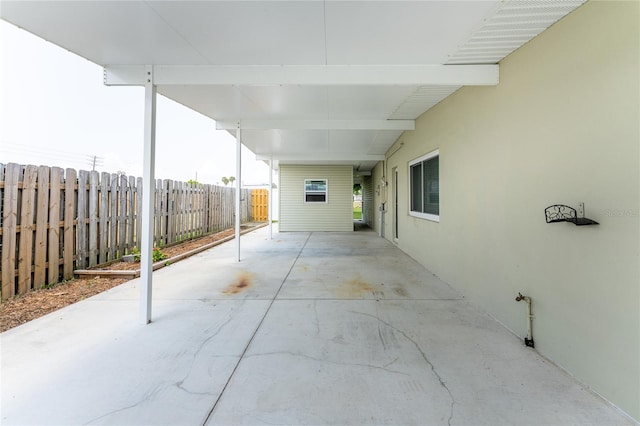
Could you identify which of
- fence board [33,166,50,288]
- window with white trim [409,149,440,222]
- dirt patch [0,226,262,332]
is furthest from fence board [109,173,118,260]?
window with white trim [409,149,440,222]

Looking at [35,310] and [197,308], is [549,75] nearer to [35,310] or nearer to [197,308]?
[197,308]

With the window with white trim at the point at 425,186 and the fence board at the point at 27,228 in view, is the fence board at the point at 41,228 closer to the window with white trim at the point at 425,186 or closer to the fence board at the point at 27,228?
the fence board at the point at 27,228

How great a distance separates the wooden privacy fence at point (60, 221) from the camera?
3.35m

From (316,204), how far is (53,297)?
8810 mm

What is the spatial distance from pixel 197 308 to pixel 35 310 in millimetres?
1746

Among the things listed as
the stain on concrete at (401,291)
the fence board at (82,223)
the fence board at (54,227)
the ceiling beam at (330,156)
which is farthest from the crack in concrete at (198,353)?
the ceiling beam at (330,156)

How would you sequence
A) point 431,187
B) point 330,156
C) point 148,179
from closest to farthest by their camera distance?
point 148,179 < point 431,187 < point 330,156

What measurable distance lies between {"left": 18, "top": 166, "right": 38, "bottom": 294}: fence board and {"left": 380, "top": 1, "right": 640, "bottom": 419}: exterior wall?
224 inches

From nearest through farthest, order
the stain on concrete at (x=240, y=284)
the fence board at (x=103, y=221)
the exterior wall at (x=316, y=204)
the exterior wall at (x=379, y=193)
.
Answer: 1. the stain on concrete at (x=240, y=284)
2. the fence board at (x=103, y=221)
3. the exterior wall at (x=379, y=193)
4. the exterior wall at (x=316, y=204)

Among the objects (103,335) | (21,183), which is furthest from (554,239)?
(21,183)

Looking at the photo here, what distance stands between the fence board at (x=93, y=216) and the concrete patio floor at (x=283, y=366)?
1.27 meters

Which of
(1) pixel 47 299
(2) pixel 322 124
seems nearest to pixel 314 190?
(2) pixel 322 124

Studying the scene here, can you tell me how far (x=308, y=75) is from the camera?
3031 millimetres

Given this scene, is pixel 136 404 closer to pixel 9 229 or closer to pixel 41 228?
pixel 9 229
